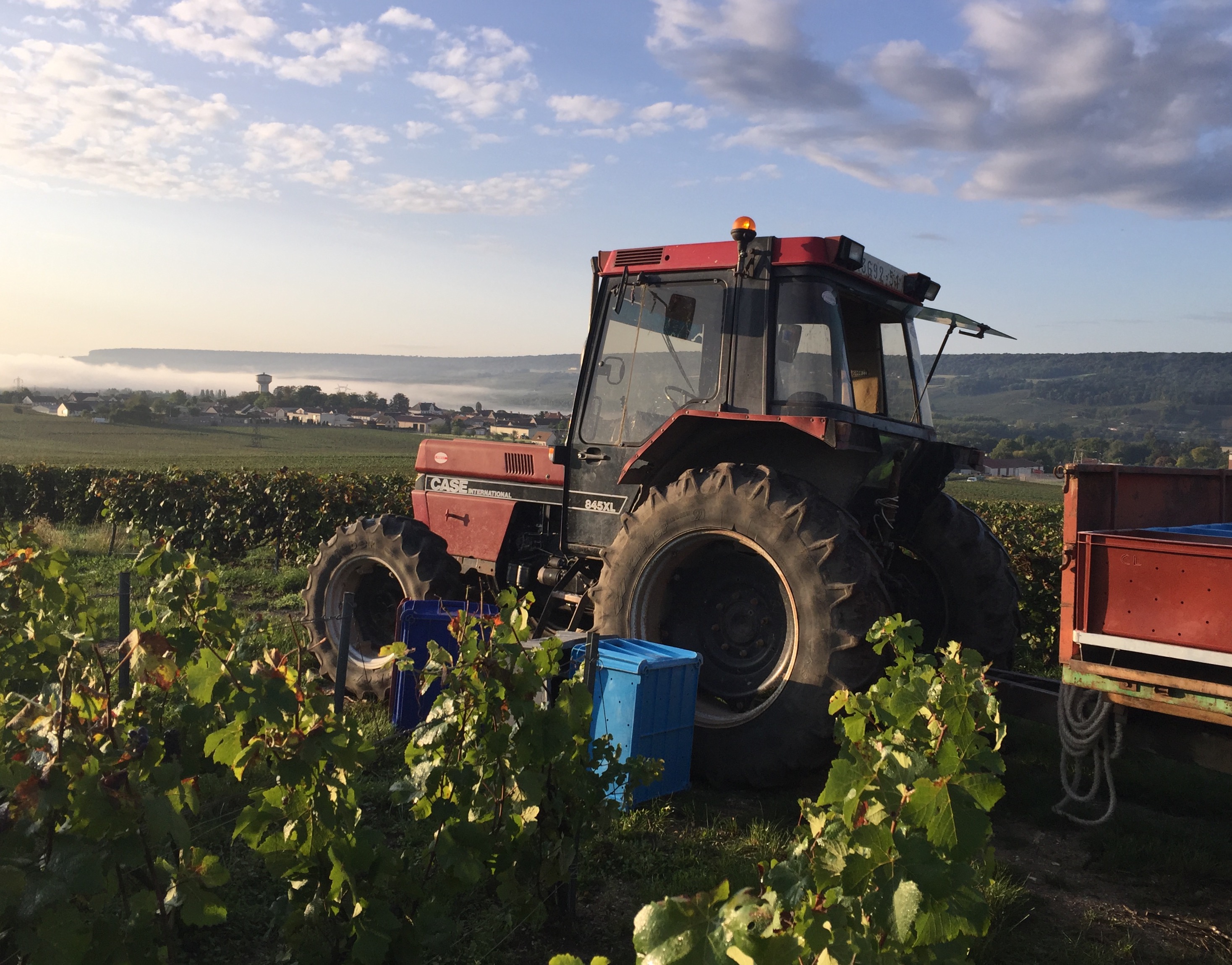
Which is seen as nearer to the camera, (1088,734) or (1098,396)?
(1088,734)

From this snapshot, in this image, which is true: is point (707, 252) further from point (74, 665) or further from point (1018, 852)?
point (74, 665)

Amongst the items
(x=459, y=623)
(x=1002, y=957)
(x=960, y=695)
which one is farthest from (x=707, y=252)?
(x=1002, y=957)

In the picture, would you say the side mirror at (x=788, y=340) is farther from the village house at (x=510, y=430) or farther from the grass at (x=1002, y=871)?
the village house at (x=510, y=430)

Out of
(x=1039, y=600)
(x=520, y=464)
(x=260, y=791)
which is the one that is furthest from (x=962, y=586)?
(x=260, y=791)

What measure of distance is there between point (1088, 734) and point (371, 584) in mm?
4659

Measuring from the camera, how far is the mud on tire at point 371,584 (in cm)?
628

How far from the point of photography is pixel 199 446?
65062 mm

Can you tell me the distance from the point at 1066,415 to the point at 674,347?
317 ft

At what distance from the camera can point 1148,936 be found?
349 cm

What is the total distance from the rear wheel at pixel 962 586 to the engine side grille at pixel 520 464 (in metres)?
2.40

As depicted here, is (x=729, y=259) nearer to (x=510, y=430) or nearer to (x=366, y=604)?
(x=366, y=604)

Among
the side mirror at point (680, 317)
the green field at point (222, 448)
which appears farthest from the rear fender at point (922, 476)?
the green field at point (222, 448)

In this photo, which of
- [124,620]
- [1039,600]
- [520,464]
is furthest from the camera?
[1039,600]

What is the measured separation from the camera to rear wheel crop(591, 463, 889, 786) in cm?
438
